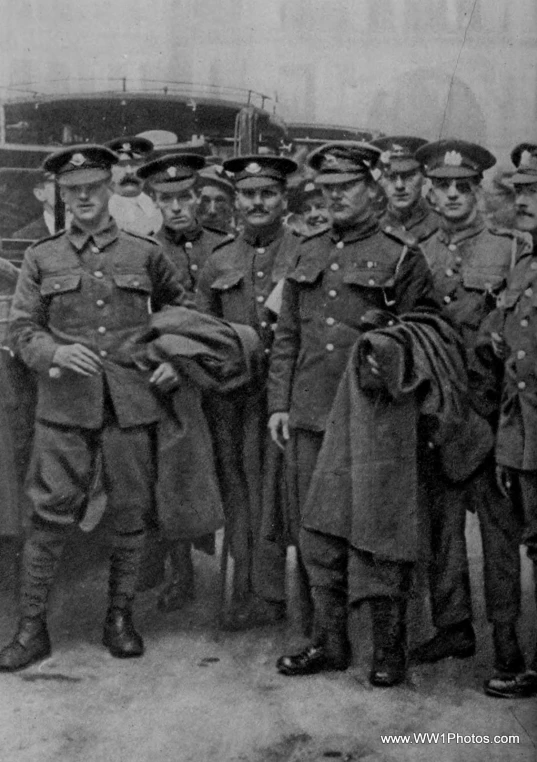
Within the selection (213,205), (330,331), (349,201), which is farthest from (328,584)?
(213,205)

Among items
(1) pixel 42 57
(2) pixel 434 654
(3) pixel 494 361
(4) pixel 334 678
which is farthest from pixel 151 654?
(1) pixel 42 57

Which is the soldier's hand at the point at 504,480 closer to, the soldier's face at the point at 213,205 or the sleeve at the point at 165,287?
the sleeve at the point at 165,287

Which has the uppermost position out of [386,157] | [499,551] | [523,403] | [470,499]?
[386,157]

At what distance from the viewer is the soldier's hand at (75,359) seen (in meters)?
3.61

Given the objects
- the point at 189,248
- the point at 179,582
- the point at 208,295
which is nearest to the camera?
the point at 208,295

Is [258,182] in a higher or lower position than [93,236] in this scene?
higher

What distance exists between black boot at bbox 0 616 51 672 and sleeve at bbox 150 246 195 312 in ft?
4.55

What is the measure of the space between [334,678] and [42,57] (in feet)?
9.76

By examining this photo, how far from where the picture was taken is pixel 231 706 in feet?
11.1

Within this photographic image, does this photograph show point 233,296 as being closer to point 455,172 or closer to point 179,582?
point 455,172

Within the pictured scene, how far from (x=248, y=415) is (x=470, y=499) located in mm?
1056

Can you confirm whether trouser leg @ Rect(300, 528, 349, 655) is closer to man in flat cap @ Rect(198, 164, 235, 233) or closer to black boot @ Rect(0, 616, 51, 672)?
black boot @ Rect(0, 616, 51, 672)

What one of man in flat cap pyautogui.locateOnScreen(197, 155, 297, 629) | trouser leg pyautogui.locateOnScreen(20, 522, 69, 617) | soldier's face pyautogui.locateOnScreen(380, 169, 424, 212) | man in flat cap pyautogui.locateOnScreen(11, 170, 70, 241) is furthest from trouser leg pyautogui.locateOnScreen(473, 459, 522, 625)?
man in flat cap pyautogui.locateOnScreen(11, 170, 70, 241)

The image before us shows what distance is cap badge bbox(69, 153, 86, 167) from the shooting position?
372cm
